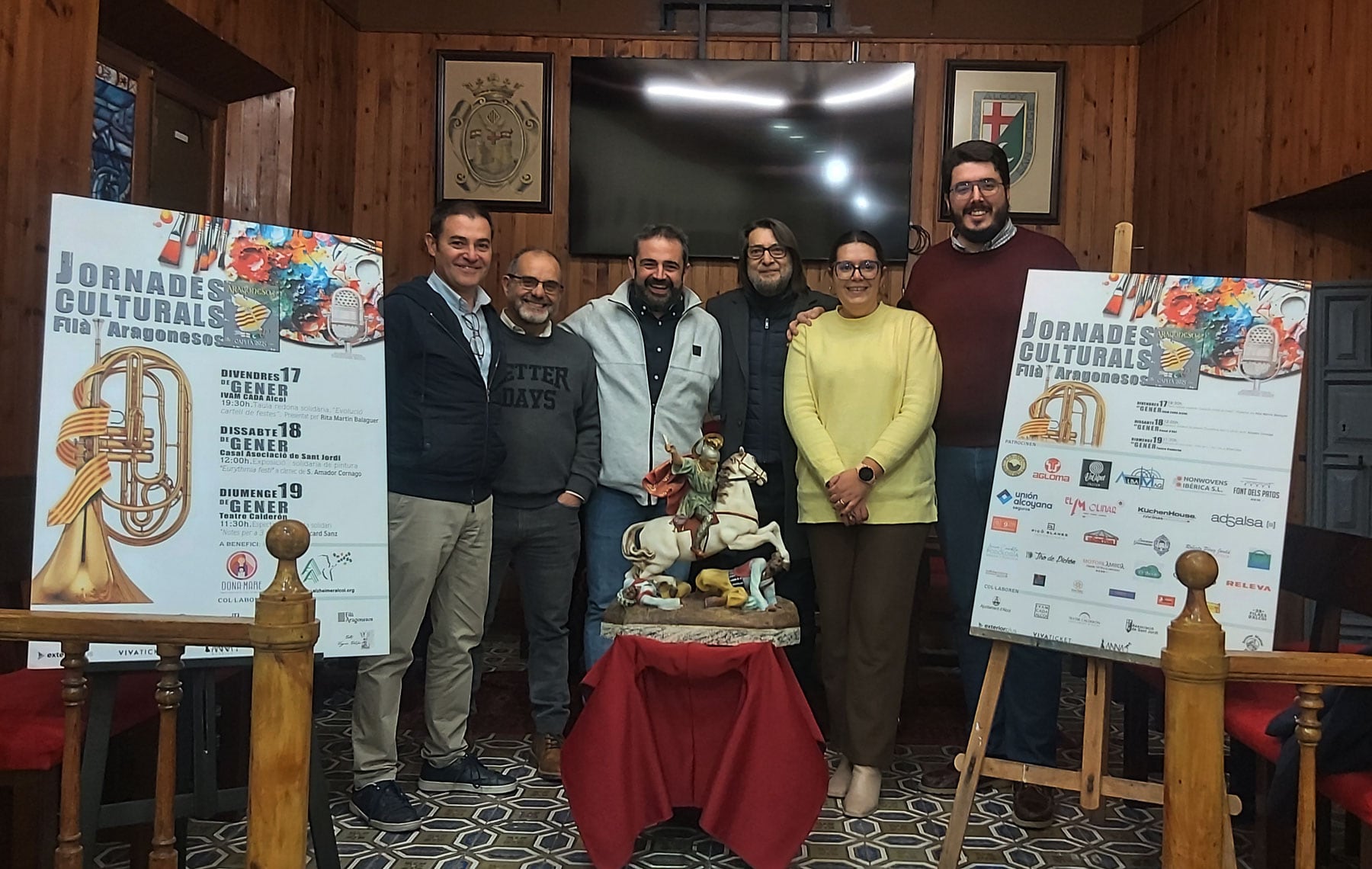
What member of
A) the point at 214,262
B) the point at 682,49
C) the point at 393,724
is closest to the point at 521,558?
the point at 393,724

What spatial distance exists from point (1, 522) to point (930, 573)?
2.98 metres

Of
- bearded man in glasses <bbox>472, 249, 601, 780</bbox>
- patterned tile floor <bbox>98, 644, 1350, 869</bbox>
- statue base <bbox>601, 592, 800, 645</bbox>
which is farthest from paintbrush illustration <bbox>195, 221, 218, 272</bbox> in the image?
patterned tile floor <bbox>98, 644, 1350, 869</bbox>

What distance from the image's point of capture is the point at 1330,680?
1.43m

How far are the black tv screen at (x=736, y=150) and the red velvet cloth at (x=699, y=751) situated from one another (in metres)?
3.02

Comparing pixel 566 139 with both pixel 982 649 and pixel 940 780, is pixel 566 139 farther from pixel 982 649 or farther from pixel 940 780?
pixel 940 780

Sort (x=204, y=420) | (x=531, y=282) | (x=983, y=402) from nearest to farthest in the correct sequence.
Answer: (x=204, y=420)
(x=983, y=402)
(x=531, y=282)

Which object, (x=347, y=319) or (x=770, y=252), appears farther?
(x=770, y=252)

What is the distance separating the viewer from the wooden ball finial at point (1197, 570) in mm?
1406

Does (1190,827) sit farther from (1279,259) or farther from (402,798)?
(1279,259)

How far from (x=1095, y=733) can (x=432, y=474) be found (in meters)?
1.65

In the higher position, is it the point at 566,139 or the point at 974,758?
the point at 566,139

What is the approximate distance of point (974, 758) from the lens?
2.17m

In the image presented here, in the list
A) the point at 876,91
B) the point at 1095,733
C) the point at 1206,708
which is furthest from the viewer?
the point at 876,91

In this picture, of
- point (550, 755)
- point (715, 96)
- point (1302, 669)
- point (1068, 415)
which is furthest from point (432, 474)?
point (715, 96)
